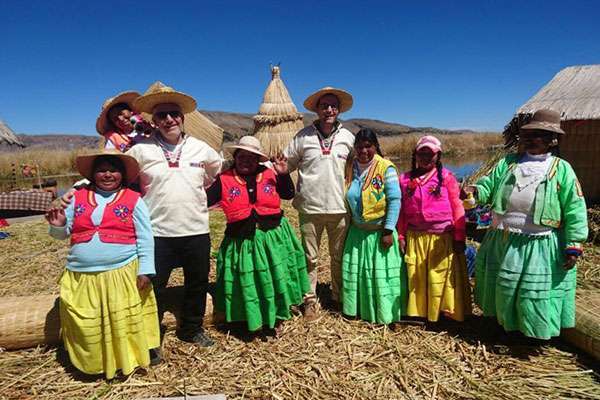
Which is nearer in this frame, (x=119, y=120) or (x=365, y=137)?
(x=119, y=120)

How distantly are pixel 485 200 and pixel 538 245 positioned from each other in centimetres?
50

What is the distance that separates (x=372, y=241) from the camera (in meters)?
3.35

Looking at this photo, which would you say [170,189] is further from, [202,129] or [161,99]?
[202,129]

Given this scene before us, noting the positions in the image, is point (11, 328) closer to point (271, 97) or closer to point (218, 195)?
point (218, 195)

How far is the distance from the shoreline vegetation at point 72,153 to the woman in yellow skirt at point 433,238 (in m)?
10.8

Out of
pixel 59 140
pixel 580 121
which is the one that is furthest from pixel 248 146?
pixel 59 140

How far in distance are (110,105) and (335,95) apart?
6.04ft

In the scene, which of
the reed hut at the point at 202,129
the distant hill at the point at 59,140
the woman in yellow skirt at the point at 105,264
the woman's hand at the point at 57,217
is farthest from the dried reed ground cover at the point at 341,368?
the distant hill at the point at 59,140

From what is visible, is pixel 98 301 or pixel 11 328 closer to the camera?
pixel 98 301

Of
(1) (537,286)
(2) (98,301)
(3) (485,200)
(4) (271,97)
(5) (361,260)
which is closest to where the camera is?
(2) (98,301)

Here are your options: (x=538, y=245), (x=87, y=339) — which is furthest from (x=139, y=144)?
(x=538, y=245)

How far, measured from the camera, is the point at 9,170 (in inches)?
751

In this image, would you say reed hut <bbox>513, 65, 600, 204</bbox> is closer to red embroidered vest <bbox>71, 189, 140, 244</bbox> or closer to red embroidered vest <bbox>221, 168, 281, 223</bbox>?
red embroidered vest <bbox>221, 168, 281, 223</bbox>

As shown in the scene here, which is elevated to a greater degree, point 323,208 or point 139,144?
point 139,144
